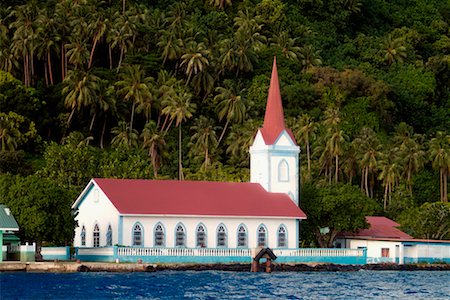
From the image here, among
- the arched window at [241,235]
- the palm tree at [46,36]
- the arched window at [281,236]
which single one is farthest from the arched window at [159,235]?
the palm tree at [46,36]

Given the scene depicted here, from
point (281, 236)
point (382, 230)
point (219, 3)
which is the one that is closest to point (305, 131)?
point (382, 230)

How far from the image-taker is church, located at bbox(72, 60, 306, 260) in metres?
71.9

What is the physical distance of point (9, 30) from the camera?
113 m

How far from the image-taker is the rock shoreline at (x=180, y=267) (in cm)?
6438

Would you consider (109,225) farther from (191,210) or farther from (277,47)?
(277,47)

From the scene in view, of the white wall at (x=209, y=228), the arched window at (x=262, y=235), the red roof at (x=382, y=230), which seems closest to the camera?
the white wall at (x=209, y=228)

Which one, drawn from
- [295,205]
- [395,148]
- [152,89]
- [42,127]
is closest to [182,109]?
[152,89]

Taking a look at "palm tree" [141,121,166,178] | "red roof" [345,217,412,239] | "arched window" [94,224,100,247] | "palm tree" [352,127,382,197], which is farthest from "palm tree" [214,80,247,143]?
"arched window" [94,224,100,247]

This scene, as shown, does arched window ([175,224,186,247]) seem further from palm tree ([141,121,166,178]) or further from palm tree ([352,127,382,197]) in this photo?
palm tree ([352,127,382,197])

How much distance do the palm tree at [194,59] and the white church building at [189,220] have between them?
104ft

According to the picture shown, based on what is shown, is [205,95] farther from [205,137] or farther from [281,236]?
[281,236]

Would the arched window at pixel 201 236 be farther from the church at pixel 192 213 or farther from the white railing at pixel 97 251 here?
the white railing at pixel 97 251

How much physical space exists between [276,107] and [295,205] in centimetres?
758

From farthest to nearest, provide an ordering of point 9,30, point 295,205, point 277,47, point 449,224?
point 277,47, point 9,30, point 449,224, point 295,205
